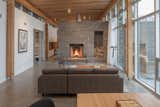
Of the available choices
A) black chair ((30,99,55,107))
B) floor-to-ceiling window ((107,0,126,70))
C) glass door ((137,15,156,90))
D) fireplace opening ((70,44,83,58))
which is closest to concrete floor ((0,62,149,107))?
glass door ((137,15,156,90))

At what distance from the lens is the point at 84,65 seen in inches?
309

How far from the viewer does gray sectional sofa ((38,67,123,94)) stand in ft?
20.0

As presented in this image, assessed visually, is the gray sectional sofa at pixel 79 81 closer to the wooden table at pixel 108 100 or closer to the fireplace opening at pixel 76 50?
the wooden table at pixel 108 100

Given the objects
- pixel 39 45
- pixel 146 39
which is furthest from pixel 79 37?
pixel 146 39

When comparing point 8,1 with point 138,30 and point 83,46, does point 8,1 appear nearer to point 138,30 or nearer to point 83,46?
point 138,30

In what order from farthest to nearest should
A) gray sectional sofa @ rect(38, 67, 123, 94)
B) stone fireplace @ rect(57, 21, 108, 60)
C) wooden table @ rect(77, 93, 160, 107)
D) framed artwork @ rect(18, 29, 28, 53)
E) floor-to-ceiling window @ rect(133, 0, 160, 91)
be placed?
1. stone fireplace @ rect(57, 21, 108, 60)
2. framed artwork @ rect(18, 29, 28, 53)
3. floor-to-ceiling window @ rect(133, 0, 160, 91)
4. gray sectional sofa @ rect(38, 67, 123, 94)
5. wooden table @ rect(77, 93, 160, 107)

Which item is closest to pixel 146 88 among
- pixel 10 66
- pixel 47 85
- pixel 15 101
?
pixel 47 85

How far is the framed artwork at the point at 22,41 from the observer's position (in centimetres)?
1059

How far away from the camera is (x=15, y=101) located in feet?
18.6

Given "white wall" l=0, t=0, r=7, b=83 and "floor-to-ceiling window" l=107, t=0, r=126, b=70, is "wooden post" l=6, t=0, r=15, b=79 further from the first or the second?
"floor-to-ceiling window" l=107, t=0, r=126, b=70

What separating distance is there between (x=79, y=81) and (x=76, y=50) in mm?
9429

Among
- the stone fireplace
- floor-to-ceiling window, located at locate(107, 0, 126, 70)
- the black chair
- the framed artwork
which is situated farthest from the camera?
the stone fireplace

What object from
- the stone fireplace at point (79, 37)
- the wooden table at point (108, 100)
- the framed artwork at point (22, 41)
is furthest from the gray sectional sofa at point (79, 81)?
the stone fireplace at point (79, 37)

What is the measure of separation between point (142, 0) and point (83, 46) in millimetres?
7809
